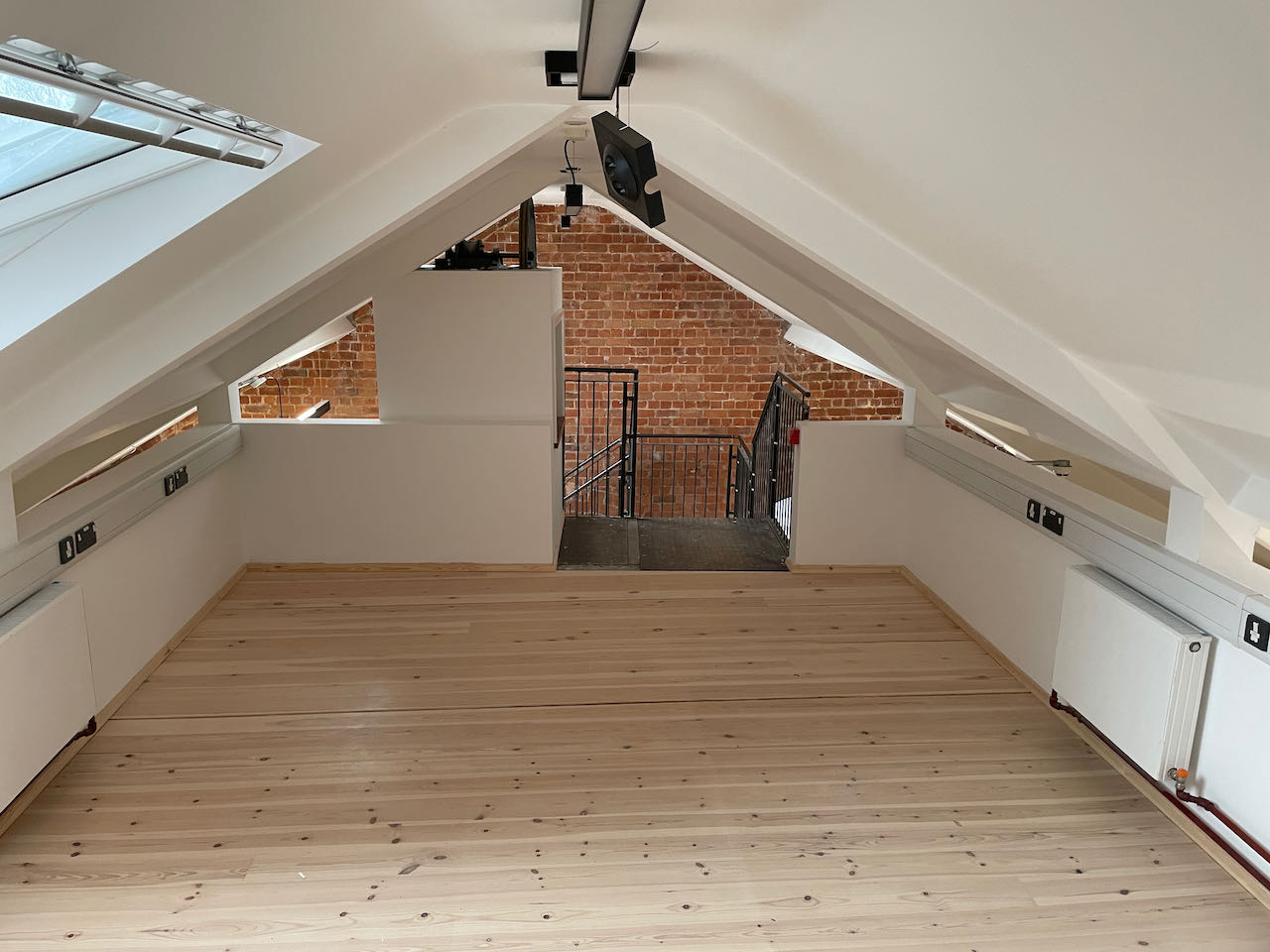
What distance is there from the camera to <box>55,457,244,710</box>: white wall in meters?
3.79

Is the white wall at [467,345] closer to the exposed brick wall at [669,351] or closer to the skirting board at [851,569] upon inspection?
the skirting board at [851,569]

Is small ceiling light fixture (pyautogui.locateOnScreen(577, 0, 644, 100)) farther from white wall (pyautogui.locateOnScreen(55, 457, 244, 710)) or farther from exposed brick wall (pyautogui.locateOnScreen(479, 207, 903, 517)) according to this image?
exposed brick wall (pyautogui.locateOnScreen(479, 207, 903, 517))

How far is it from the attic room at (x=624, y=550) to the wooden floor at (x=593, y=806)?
0.02 metres

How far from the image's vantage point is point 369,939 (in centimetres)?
265

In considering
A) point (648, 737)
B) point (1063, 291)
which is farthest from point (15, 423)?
point (1063, 291)

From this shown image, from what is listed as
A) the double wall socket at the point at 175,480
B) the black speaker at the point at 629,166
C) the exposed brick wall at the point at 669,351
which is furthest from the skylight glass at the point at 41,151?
the exposed brick wall at the point at 669,351

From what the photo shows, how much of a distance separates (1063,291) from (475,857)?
7.81 feet

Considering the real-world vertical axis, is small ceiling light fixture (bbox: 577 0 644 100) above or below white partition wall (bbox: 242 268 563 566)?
above

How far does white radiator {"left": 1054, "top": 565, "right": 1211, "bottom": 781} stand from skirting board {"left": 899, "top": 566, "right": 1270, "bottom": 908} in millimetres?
166

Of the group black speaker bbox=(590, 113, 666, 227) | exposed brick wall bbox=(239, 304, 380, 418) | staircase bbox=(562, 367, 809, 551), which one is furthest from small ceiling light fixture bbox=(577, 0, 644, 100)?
exposed brick wall bbox=(239, 304, 380, 418)

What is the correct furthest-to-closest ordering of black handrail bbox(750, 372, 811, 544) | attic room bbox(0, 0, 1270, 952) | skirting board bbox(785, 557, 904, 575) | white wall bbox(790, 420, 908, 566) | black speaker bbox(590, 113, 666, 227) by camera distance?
1. black handrail bbox(750, 372, 811, 544)
2. skirting board bbox(785, 557, 904, 575)
3. white wall bbox(790, 420, 908, 566)
4. black speaker bbox(590, 113, 666, 227)
5. attic room bbox(0, 0, 1270, 952)

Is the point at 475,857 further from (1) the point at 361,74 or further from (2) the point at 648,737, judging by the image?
(1) the point at 361,74

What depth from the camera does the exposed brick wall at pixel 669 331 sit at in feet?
29.7

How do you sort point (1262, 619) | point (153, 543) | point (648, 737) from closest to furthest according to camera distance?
point (1262, 619)
point (648, 737)
point (153, 543)
